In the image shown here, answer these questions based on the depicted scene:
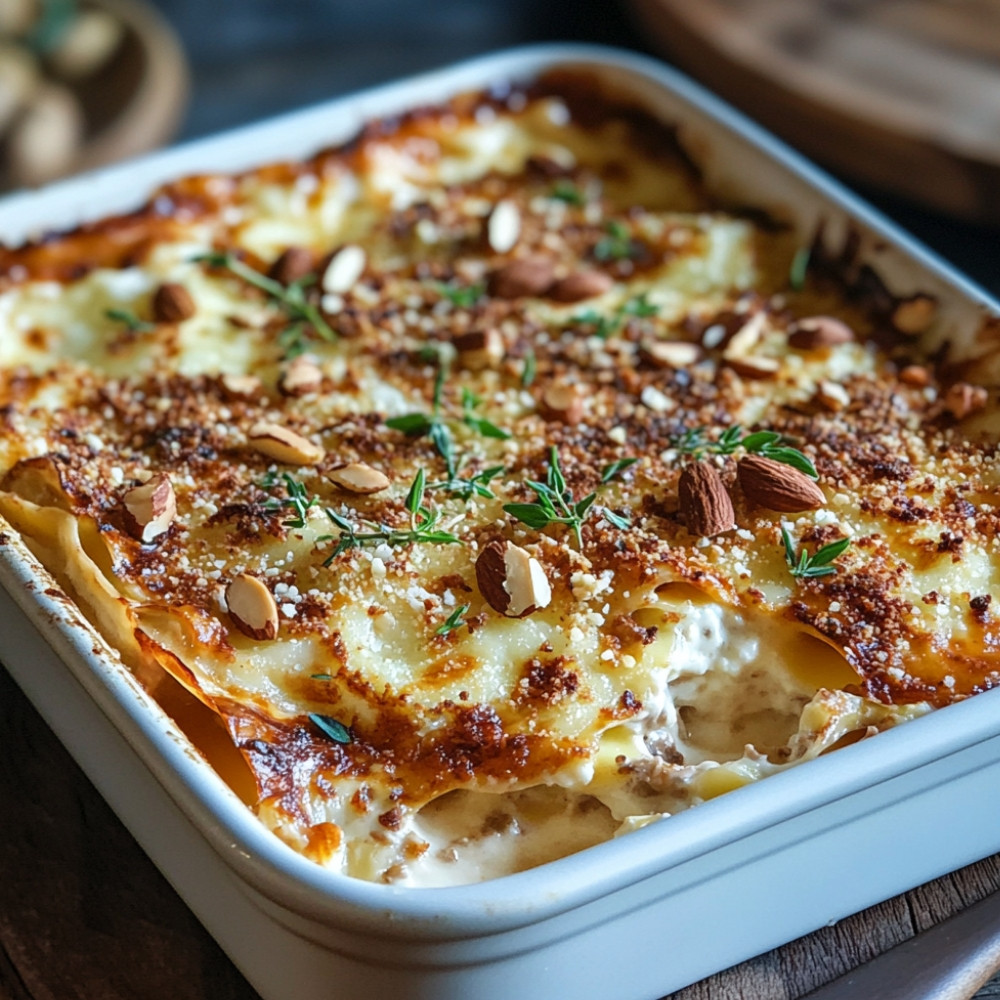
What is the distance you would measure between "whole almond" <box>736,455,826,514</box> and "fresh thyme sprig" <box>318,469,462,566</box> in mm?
310

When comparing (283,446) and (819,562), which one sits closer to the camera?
(819,562)

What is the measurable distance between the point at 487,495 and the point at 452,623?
0.19 m

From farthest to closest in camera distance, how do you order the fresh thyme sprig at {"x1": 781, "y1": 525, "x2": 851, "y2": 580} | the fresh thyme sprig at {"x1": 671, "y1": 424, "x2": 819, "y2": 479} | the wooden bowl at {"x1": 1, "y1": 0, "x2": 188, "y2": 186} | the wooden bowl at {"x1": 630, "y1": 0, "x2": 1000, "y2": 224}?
1. the wooden bowl at {"x1": 1, "y1": 0, "x2": 188, "y2": 186}
2. the wooden bowl at {"x1": 630, "y1": 0, "x2": 1000, "y2": 224}
3. the fresh thyme sprig at {"x1": 671, "y1": 424, "x2": 819, "y2": 479}
4. the fresh thyme sprig at {"x1": 781, "y1": 525, "x2": 851, "y2": 580}

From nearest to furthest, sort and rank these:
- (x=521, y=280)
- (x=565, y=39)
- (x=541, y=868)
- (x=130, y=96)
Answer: (x=541, y=868), (x=521, y=280), (x=130, y=96), (x=565, y=39)

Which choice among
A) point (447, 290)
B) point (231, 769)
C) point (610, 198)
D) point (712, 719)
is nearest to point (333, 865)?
point (231, 769)

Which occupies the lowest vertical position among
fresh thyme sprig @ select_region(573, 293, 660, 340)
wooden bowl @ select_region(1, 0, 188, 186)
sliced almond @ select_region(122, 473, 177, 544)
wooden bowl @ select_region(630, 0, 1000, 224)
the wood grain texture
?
the wood grain texture

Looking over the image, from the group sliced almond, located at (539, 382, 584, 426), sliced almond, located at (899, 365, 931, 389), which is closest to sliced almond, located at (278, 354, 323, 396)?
sliced almond, located at (539, 382, 584, 426)

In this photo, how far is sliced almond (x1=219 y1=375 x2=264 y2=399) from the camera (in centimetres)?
168

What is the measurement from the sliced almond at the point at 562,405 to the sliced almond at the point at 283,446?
0.27 m

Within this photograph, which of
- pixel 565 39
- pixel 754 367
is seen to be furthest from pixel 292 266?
pixel 565 39

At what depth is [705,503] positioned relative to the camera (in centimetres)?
146

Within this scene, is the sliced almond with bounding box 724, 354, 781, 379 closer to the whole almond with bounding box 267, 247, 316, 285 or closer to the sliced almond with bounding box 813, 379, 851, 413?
the sliced almond with bounding box 813, 379, 851, 413

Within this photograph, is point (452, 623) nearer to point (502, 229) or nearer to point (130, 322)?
point (130, 322)

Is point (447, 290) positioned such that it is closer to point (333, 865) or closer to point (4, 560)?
point (4, 560)
